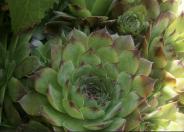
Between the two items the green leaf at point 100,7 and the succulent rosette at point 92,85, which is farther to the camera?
the green leaf at point 100,7

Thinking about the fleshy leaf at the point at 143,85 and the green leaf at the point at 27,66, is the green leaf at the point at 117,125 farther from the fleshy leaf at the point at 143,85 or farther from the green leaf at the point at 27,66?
the green leaf at the point at 27,66

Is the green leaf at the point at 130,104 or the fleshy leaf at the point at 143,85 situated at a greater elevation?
the fleshy leaf at the point at 143,85

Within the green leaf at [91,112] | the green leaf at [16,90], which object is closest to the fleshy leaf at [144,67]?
the green leaf at [91,112]

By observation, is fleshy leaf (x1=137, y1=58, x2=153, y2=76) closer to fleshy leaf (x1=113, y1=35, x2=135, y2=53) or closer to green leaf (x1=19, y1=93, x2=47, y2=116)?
fleshy leaf (x1=113, y1=35, x2=135, y2=53)

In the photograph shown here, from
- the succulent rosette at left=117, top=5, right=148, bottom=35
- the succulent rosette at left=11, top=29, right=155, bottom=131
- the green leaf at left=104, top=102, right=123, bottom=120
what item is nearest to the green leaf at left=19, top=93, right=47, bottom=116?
the succulent rosette at left=11, top=29, right=155, bottom=131

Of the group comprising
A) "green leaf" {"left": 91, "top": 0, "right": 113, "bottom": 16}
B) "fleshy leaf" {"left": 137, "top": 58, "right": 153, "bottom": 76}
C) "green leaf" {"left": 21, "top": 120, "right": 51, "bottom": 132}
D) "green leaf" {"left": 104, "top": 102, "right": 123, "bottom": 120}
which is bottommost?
"green leaf" {"left": 21, "top": 120, "right": 51, "bottom": 132}

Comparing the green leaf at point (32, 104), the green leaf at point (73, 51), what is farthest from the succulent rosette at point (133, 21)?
the green leaf at point (32, 104)

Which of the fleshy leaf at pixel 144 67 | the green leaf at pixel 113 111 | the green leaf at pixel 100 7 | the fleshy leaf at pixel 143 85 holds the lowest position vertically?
the green leaf at pixel 113 111

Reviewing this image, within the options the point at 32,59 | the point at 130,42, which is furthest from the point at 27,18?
the point at 130,42
